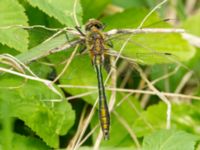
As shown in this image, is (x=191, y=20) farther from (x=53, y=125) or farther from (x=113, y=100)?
(x=53, y=125)

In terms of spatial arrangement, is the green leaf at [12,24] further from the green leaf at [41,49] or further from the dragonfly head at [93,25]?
the dragonfly head at [93,25]

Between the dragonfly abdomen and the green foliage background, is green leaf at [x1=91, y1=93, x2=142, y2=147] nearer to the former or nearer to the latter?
the green foliage background

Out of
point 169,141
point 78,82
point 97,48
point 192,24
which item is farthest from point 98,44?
point 192,24

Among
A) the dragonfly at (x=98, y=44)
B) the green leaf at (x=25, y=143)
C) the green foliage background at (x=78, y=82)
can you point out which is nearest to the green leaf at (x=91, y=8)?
the green foliage background at (x=78, y=82)

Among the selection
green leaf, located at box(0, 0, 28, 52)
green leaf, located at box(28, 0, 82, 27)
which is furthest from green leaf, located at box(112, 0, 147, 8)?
green leaf, located at box(0, 0, 28, 52)

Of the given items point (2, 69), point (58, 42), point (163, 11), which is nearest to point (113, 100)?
point (58, 42)

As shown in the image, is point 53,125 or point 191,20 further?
point 191,20
